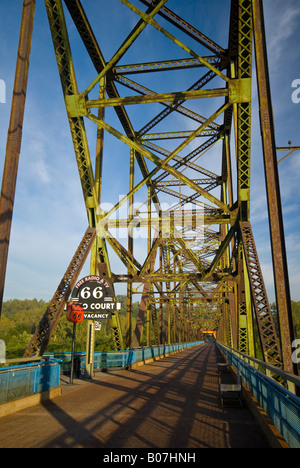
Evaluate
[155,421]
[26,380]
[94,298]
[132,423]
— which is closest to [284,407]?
[155,421]

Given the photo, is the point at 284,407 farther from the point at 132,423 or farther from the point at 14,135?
the point at 14,135

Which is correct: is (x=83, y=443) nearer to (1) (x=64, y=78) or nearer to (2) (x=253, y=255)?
(2) (x=253, y=255)

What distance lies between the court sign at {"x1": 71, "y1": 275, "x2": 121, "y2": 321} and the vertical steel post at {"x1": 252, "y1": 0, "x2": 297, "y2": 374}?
9.79 meters

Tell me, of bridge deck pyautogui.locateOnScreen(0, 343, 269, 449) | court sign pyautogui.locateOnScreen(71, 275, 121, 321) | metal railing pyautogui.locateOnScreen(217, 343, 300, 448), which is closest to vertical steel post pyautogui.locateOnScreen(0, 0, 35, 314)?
bridge deck pyautogui.locateOnScreen(0, 343, 269, 449)

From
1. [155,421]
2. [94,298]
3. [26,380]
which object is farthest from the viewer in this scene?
[94,298]

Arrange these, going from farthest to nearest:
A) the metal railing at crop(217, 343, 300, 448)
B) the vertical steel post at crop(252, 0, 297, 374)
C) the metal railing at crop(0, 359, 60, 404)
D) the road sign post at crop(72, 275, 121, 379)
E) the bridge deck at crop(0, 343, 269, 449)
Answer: the road sign post at crop(72, 275, 121, 379)
the metal railing at crop(0, 359, 60, 404)
the vertical steel post at crop(252, 0, 297, 374)
the bridge deck at crop(0, 343, 269, 449)
the metal railing at crop(217, 343, 300, 448)

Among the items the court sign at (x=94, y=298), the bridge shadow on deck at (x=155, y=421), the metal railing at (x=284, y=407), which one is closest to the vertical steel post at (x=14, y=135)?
the bridge shadow on deck at (x=155, y=421)

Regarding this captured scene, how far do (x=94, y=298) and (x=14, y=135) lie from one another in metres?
9.18

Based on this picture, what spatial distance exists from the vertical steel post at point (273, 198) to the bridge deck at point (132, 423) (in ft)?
6.44

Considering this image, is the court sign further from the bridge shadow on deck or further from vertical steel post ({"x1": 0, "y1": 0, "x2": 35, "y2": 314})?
vertical steel post ({"x1": 0, "y1": 0, "x2": 35, "y2": 314})

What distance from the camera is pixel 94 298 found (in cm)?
1595

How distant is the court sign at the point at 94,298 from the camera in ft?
51.9

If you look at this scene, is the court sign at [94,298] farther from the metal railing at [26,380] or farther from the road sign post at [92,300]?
the metal railing at [26,380]

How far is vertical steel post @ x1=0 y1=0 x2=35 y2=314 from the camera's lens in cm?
792
